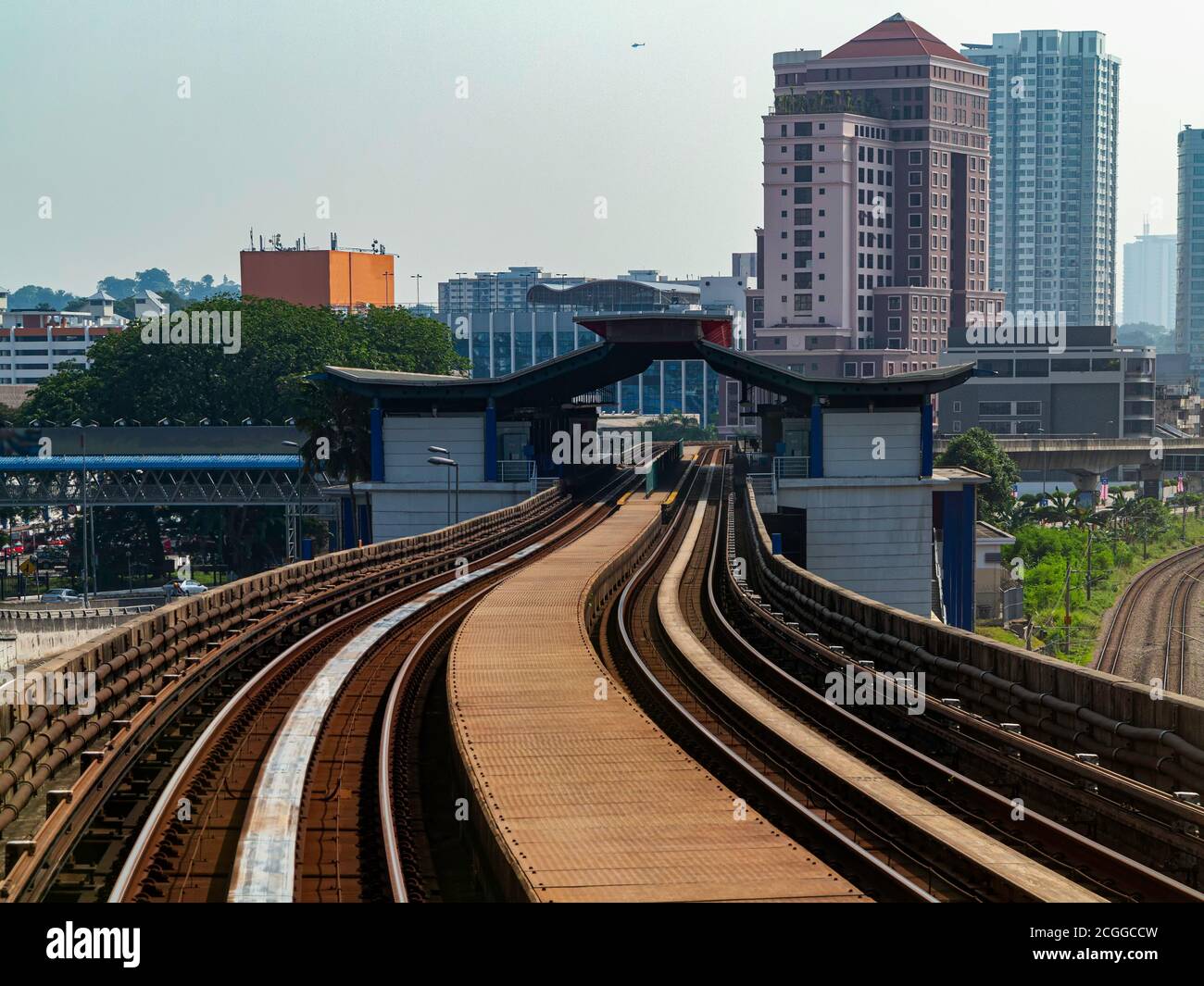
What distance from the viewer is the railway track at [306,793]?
16484 mm

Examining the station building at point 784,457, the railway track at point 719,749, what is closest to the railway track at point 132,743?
the railway track at point 719,749

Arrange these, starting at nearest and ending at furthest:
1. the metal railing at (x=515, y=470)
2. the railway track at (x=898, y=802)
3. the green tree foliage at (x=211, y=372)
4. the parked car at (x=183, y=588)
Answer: the railway track at (x=898, y=802) → the metal railing at (x=515, y=470) → the parked car at (x=183, y=588) → the green tree foliage at (x=211, y=372)

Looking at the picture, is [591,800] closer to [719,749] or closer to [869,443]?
[719,749]

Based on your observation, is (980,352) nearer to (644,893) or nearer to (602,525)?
(602,525)

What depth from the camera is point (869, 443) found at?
6669 cm

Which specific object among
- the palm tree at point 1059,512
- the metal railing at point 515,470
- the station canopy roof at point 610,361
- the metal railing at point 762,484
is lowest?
the palm tree at point 1059,512

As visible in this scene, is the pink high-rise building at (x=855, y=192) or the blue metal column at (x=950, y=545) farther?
the pink high-rise building at (x=855, y=192)

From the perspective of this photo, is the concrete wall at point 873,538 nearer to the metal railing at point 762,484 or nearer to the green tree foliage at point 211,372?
the metal railing at point 762,484

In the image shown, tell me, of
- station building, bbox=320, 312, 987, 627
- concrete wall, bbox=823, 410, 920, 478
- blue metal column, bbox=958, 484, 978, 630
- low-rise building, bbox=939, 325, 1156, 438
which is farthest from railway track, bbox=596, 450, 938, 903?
low-rise building, bbox=939, 325, 1156, 438

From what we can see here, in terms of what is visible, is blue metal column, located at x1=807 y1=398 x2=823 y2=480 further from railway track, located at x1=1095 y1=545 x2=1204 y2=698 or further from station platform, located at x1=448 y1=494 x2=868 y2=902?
station platform, located at x1=448 y1=494 x2=868 y2=902

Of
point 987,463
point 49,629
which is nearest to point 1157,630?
point 987,463

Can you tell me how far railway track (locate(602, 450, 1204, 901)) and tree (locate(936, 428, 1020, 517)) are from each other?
9821 centimetres

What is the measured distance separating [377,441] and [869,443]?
866 inches

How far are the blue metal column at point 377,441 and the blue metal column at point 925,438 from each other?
2400 cm
